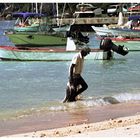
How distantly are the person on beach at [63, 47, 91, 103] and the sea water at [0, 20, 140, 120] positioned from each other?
0.32 meters

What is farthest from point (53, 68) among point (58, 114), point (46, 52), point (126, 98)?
point (58, 114)

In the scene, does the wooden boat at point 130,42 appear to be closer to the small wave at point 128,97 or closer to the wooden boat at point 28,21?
the wooden boat at point 28,21

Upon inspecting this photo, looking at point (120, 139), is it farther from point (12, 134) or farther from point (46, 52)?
point (46, 52)

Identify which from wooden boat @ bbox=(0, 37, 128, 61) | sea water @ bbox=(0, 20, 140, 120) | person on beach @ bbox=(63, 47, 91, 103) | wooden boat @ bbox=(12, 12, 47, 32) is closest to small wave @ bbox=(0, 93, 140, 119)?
sea water @ bbox=(0, 20, 140, 120)

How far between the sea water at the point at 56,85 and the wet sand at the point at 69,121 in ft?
2.23

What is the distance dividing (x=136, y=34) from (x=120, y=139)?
104 ft

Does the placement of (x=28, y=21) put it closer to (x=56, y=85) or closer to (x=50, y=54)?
(x=50, y=54)

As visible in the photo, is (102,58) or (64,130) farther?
(102,58)

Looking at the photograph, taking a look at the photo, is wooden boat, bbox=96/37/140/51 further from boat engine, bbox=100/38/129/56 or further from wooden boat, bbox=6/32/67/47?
wooden boat, bbox=6/32/67/47

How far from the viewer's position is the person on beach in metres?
13.6

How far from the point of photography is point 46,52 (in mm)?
28188

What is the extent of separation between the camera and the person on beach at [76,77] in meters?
13.6

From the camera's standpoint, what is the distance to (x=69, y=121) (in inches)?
438

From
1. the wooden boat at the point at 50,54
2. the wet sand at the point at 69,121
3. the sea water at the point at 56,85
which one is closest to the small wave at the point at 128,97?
the sea water at the point at 56,85
